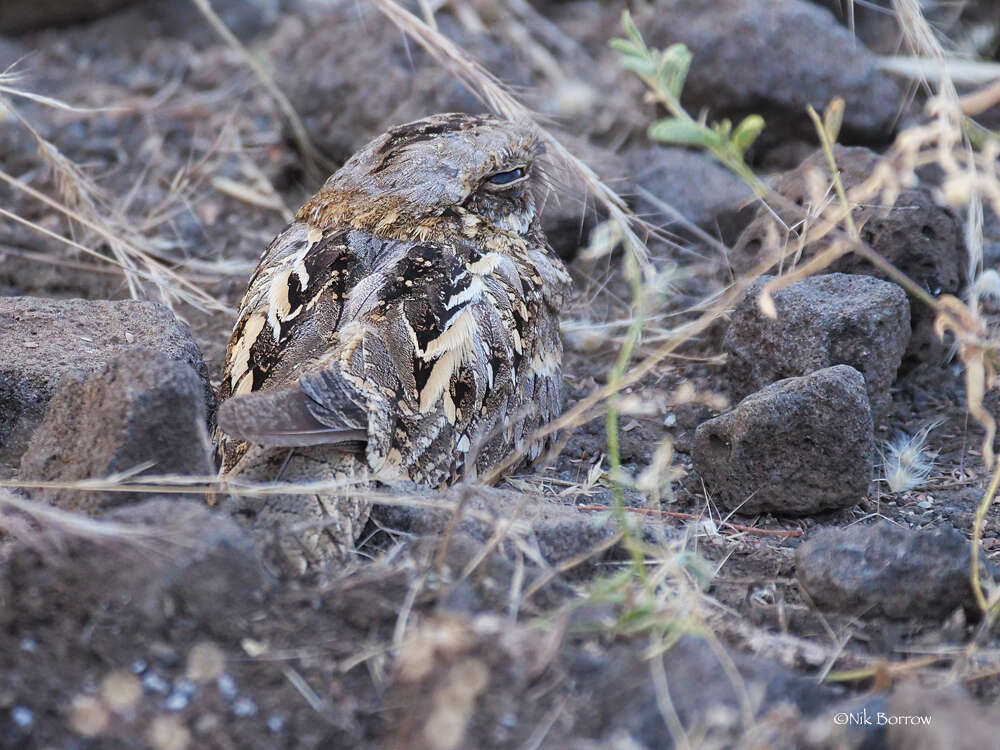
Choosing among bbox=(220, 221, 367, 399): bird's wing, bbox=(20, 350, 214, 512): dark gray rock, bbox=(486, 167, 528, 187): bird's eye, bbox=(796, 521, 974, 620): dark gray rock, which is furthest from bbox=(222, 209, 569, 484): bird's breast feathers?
bbox=(796, 521, 974, 620): dark gray rock

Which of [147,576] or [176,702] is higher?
[147,576]

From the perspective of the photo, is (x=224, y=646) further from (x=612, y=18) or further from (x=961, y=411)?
(x=612, y=18)

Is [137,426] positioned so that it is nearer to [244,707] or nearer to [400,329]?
[244,707]

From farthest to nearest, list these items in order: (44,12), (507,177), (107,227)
A: (44,12)
(107,227)
(507,177)

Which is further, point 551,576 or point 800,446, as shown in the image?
point 800,446

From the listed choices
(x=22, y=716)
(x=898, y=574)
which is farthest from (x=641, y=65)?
(x=22, y=716)

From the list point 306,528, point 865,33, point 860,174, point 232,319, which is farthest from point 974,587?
point 865,33

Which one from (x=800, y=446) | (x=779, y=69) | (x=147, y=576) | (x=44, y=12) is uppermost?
(x=779, y=69)

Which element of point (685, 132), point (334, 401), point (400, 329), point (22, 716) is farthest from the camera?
point (400, 329)
